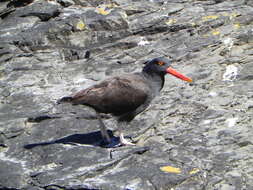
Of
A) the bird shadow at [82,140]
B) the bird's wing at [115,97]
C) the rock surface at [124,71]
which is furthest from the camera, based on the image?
the bird shadow at [82,140]

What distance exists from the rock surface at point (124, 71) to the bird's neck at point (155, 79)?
2.12ft

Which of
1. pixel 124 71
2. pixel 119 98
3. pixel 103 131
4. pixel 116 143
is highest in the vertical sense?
pixel 119 98

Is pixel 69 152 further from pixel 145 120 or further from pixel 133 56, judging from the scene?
pixel 133 56

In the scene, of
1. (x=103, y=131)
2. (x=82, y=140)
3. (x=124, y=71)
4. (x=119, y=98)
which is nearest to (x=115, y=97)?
(x=119, y=98)

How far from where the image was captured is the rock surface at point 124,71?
6.63 metres

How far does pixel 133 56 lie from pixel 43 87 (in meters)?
2.18

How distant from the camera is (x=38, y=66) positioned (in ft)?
35.4

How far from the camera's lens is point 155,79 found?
7.88 meters

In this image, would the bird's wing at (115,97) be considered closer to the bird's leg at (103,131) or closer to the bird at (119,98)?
the bird at (119,98)

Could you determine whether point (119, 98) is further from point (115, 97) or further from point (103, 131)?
point (103, 131)

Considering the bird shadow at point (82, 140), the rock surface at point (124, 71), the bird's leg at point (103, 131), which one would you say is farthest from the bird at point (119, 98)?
the rock surface at point (124, 71)

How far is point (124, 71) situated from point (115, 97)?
9.26 ft

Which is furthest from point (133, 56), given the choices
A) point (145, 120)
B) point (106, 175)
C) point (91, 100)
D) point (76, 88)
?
point (106, 175)

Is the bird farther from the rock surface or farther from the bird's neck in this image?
the rock surface
